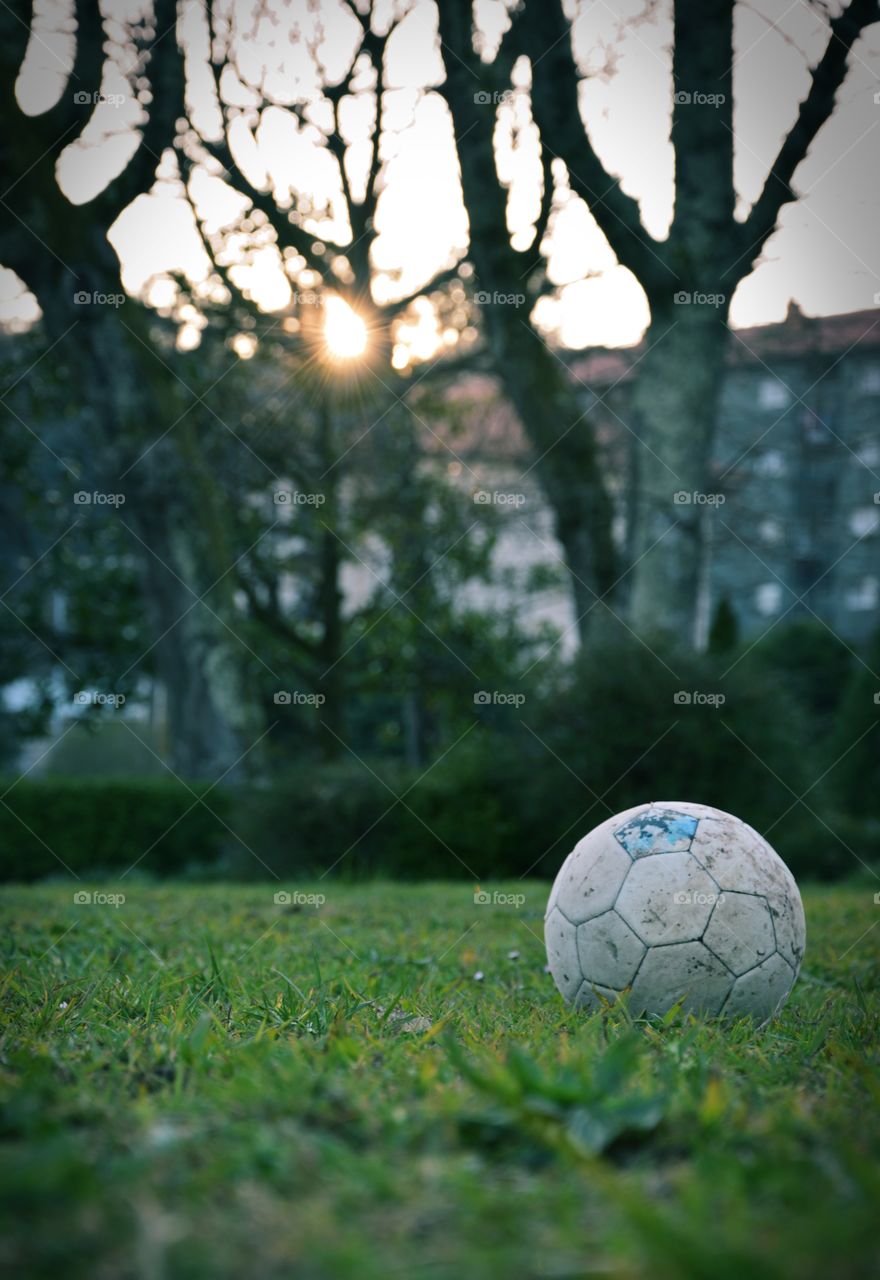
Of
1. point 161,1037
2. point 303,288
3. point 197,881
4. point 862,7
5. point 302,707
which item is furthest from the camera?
point 302,707

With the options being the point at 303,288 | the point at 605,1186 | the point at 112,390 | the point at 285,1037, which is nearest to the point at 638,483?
the point at 303,288

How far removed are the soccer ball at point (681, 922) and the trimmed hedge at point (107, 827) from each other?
10058 millimetres

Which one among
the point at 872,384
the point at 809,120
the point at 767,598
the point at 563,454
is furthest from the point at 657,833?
the point at 767,598

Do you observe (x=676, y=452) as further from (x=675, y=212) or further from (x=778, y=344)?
(x=778, y=344)

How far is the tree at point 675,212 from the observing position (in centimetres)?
1282

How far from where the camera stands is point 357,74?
45.3 ft

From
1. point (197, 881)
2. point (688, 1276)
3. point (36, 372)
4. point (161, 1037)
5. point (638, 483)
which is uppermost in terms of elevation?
point (36, 372)

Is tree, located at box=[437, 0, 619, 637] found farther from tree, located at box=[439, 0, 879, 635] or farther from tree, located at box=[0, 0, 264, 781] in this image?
tree, located at box=[0, 0, 264, 781]

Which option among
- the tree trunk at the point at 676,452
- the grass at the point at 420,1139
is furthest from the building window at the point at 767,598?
the grass at the point at 420,1139

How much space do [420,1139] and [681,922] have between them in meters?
2.05

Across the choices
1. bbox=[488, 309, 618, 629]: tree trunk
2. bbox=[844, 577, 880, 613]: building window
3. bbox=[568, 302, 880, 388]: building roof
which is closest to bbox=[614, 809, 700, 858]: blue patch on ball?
Answer: bbox=[488, 309, 618, 629]: tree trunk

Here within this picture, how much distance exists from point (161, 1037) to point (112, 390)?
11.8m

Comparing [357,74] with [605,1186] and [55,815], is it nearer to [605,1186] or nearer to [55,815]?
[55,815]

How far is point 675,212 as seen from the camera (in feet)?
43.9
